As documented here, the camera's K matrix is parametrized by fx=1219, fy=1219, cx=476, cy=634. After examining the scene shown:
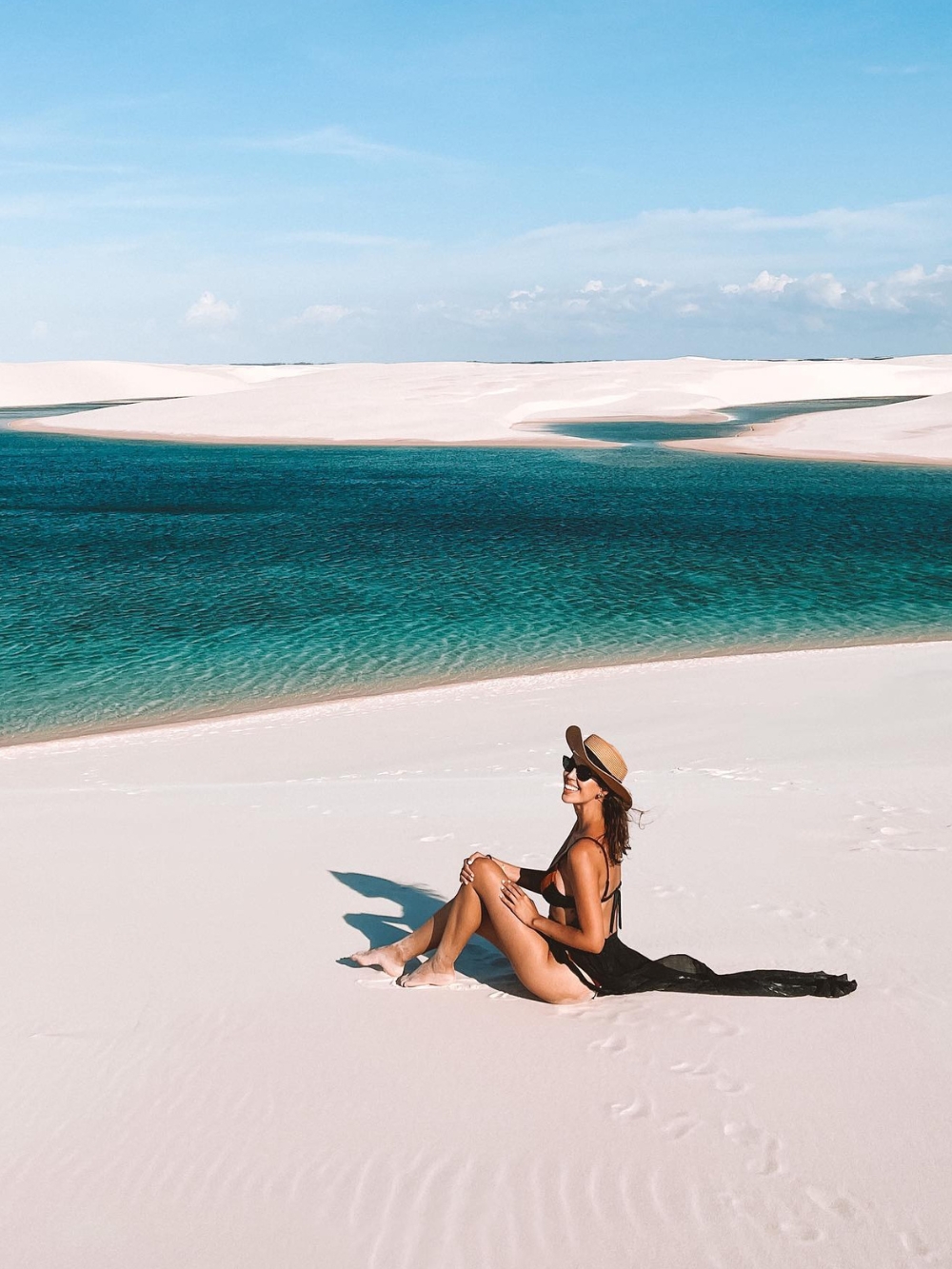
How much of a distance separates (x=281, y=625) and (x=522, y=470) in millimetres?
29999

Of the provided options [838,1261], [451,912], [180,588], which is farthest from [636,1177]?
[180,588]

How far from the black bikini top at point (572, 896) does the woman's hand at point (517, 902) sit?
10 cm

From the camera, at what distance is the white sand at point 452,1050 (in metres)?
3.73

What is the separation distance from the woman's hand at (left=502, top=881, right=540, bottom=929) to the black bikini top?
99mm

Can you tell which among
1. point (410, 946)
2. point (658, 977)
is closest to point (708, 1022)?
point (658, 977)

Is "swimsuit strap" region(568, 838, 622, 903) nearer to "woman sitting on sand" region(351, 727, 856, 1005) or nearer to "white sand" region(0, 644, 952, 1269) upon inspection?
"woman sitting on sand" region(351, 727, 856, 1005)

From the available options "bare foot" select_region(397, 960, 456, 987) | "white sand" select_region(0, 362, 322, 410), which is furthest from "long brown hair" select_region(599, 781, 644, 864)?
"white sand" select_region(0, 362, 322, 410)

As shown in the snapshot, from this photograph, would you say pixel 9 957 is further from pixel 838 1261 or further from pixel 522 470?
pixel 522 470

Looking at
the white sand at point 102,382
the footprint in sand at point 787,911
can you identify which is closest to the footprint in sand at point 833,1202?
the footprint in sand at point 787,911

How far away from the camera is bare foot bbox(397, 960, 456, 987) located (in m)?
5.41

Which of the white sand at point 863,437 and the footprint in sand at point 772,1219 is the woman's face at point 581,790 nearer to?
the footprint in sand at point 772,1219

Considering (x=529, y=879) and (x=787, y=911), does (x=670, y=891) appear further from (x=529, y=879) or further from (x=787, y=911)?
(x=529, y=879)

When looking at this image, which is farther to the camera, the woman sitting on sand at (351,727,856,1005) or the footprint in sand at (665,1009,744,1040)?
the woman sitting on sand at (351,727,856,1005)

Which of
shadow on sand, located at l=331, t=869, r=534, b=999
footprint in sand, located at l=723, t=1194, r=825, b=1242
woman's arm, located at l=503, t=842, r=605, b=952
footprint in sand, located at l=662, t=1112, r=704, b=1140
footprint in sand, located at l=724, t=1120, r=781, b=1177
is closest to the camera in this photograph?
footprint in sand, located at l=723, t=1194, r=825, b=1242
